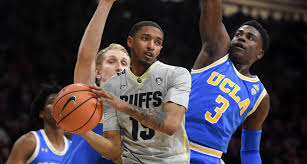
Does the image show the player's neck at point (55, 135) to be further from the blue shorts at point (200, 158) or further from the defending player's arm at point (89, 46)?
the blue shorts at point (200, 158)

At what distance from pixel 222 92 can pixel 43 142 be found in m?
2.23

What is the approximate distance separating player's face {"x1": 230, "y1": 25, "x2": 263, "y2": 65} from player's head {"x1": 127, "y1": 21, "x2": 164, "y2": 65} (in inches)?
42.8

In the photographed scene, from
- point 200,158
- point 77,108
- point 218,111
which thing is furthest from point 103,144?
point 218,111

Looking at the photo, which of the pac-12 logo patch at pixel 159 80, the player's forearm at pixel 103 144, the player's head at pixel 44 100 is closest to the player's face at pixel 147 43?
the pac-12 logo patch at pixel 159 80

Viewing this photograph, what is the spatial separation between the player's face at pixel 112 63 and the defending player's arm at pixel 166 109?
1.06 metres

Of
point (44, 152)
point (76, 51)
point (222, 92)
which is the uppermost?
point (222, 92)

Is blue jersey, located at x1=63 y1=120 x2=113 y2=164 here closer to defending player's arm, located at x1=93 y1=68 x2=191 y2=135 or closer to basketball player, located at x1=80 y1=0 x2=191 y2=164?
basketball player, located at x1=80 y1=0 x2=191 y2=164

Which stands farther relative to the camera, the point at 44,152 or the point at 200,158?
the point at 44,152

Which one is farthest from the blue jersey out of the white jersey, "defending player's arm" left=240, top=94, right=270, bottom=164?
"defending player's arm" left=240, top=94, right=270, bottom=164

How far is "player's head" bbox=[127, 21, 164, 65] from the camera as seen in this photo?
8.20 ft

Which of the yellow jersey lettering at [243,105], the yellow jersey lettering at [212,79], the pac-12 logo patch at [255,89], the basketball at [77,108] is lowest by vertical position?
the yellow jersey lettering at [243,105]

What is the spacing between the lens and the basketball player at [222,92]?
3.09 meters

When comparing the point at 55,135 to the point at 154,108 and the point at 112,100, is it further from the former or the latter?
the point at 112,100

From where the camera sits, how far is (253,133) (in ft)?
12.0
